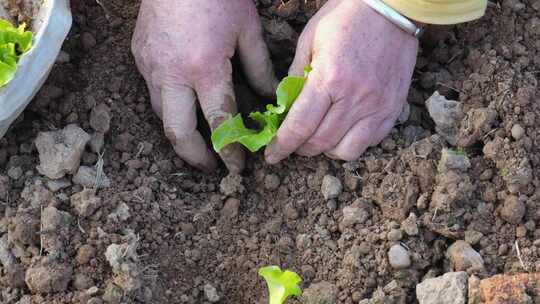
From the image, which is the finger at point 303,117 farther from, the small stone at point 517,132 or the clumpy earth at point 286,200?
the small stone at point 517,132

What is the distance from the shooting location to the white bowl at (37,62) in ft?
5.98

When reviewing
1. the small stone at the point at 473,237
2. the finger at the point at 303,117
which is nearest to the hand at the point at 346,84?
the finger at the point at 303,117

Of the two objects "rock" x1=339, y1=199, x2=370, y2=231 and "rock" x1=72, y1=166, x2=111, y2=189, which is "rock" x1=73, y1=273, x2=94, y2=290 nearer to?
"rock" x1=72, y1=166, x2=111, y2=189

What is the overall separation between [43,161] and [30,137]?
0.41 feet

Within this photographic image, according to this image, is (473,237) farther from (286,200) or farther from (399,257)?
(286,200)

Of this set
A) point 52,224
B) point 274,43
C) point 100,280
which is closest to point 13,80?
point 52,224

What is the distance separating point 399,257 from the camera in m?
1.79

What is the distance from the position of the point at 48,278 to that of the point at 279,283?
53 centimetres

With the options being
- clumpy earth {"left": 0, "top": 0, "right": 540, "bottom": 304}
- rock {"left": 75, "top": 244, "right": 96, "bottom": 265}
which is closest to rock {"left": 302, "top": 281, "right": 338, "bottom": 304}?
clumpy earth {"left": 0, "top": 0, "right": 540, "bottom": 304}

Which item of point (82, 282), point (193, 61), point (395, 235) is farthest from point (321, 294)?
point (193, 61)

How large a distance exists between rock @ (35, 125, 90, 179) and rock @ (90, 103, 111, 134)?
52 millimetres

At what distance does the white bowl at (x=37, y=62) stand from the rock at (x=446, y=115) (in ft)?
3.26

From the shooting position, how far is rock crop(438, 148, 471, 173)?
73.6 inches

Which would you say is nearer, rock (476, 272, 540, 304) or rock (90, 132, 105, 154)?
rock (476, 272, 540, 304)
